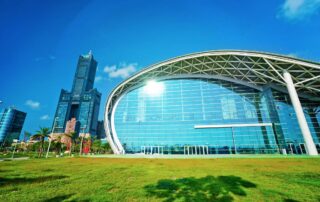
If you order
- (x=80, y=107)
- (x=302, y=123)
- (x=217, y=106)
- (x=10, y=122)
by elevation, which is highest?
(x=80, y=107)

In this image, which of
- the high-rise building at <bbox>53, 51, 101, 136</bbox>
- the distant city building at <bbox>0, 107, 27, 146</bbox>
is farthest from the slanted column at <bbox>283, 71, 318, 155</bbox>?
the distant city building at <bbox>0, 107, 27, 146</bbox>

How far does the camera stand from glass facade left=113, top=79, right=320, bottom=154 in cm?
3428

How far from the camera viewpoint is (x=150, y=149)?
132 ft

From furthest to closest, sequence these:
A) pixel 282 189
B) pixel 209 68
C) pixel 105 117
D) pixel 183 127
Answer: pixel 105 117, pixel 209 68, pixel 183 127, pixel 282 189

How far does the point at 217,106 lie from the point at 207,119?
4774mm

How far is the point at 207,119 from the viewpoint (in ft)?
128

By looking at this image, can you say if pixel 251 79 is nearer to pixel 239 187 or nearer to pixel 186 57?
pixel 186 57

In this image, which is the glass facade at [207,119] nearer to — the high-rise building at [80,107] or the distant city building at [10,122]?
the high-rise building at [80,107]

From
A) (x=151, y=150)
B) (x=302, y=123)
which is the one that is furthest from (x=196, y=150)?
(x=302, y=123)

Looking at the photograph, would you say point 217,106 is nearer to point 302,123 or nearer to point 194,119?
point 194,119

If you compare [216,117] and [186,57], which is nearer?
[216,117]

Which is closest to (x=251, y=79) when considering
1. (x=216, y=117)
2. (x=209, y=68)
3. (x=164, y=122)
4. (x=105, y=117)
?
(x=209, y=68)

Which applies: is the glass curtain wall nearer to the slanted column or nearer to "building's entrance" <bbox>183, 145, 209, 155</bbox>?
"building's entrance" <bbox>183, 145, 209, 155</bbox>

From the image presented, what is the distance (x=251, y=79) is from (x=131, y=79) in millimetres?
35586
